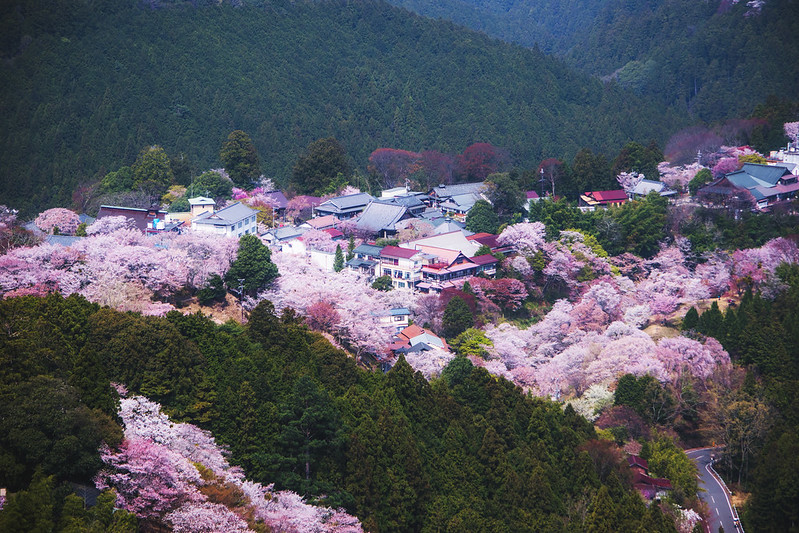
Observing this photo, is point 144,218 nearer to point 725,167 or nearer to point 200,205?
point 200,205

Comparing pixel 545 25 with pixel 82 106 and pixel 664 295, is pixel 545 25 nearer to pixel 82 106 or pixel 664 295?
pixel 82 106

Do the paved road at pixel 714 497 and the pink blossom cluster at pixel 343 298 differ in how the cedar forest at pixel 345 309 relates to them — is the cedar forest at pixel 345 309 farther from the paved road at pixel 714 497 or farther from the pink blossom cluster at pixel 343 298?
the paved road at pixel 714 497

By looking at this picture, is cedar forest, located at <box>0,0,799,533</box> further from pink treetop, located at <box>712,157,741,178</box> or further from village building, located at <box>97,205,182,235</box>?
village building, located at <box>97,205,182,235</box>

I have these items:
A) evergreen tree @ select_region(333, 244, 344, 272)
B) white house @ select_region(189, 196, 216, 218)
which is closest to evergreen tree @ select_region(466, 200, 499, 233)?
evergreen tree @ select_region(333, 244, 344, 272)

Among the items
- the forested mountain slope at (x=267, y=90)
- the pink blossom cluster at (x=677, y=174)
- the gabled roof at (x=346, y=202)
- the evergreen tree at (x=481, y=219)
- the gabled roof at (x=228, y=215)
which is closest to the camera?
the gabled roof at (x=228, y=215)

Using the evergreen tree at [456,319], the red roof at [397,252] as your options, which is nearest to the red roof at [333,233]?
the red roof at [397,252]

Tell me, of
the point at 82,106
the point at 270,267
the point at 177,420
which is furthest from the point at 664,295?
the point at 82,106
